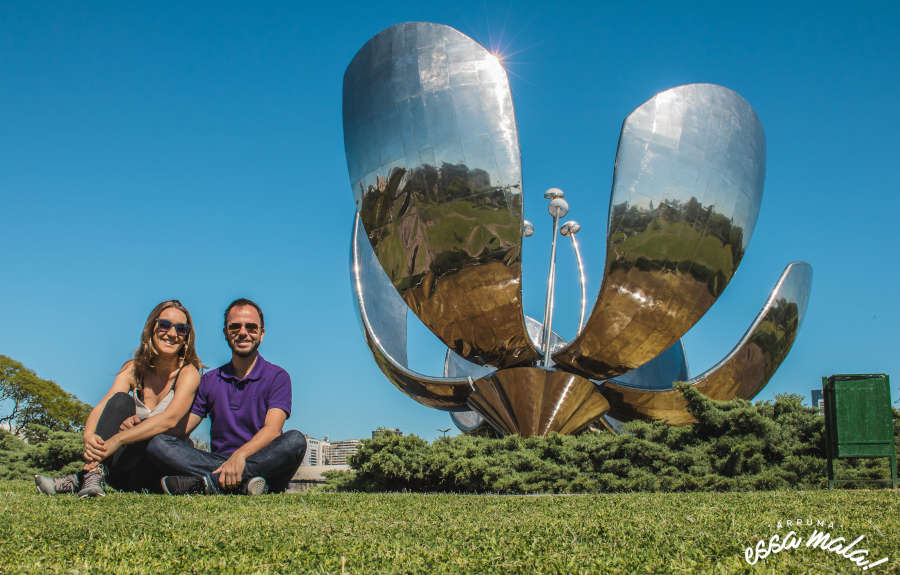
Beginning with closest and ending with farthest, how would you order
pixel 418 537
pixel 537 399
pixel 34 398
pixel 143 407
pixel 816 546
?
1. pixel 816 546
2. pixel 418 537
3. pixel 143 407
4. pixel 537 399
5. pixel 34 398

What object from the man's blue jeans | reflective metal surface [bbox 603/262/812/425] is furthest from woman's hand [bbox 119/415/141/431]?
reflective metal surface [bbox 603/262/812/425]

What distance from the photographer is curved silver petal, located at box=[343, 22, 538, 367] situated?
24.2ft

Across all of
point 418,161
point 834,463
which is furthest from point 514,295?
point 834,463

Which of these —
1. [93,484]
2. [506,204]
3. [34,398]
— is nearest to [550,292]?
[506,204]

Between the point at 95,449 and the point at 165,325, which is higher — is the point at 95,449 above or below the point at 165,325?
below

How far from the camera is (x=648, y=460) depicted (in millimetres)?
5832

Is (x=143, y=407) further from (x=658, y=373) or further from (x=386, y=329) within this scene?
(x=658, y=373)

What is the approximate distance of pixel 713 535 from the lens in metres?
1.87

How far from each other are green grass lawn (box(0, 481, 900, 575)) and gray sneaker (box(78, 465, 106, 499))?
0.34 metres

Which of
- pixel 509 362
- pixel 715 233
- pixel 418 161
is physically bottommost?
pixel 509 362

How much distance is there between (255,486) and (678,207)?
19.2ft

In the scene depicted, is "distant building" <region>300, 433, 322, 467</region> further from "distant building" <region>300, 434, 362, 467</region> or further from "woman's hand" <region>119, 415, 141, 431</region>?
"woman's hand" <region>119, 415, 141, 431</region>

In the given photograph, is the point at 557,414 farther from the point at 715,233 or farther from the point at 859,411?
the point at 859,411

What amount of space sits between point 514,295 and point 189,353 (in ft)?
15.9
